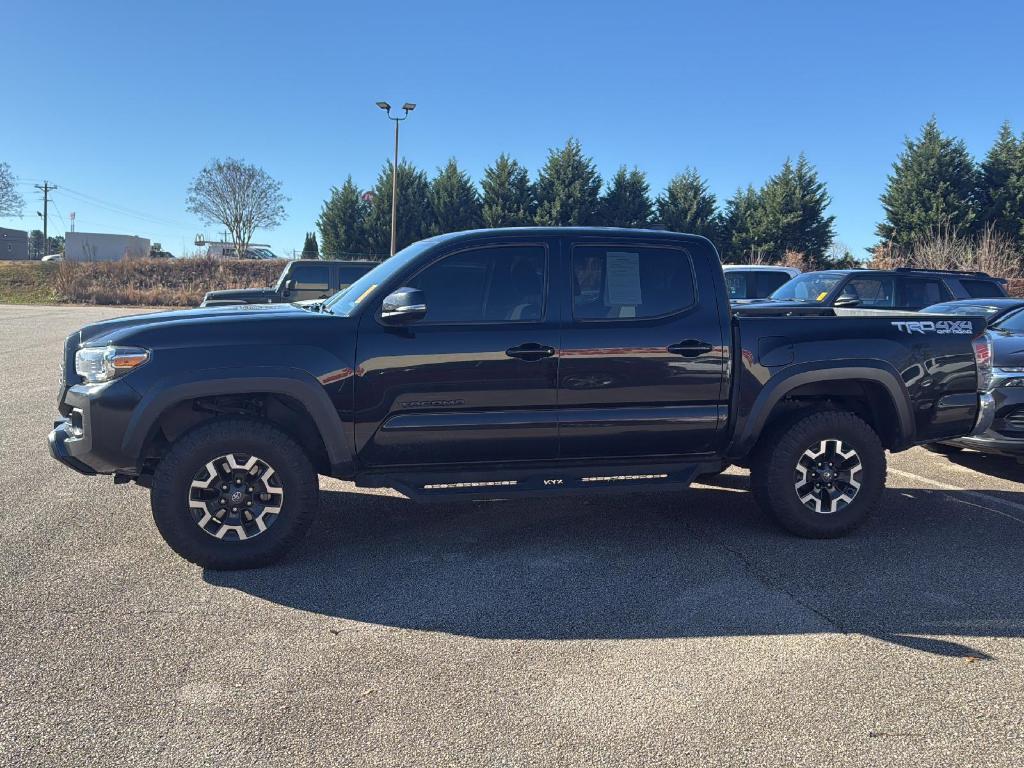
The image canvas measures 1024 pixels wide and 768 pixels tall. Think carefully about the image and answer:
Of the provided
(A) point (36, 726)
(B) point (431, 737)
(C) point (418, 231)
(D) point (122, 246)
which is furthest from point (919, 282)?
(D) point (122, 246)

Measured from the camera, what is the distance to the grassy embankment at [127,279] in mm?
38000

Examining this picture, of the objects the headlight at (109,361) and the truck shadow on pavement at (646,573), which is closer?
the truck shadow on pavement at (646,573)

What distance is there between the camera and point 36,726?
283cm

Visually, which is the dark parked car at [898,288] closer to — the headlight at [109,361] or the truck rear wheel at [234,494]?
the truck rear wheel at [234,494]

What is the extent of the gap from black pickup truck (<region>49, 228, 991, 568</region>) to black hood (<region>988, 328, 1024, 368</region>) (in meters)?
1.63

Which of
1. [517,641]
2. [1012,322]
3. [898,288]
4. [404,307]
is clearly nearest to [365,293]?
[404,307]

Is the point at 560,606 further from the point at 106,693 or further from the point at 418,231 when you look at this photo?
the point at 418,231

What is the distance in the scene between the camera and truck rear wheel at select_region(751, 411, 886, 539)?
4.91 metres

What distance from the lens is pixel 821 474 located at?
4.99 metres

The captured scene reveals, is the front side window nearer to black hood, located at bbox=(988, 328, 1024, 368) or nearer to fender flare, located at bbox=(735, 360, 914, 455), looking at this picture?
fender flare, located at bbox=(735, 360, 914, 455)

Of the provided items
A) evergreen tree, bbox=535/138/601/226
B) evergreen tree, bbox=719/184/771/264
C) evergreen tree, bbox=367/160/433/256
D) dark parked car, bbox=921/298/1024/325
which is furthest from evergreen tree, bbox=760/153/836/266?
dark parked car, bbox=921/298/1024/325

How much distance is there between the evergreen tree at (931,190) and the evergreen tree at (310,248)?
32.4m

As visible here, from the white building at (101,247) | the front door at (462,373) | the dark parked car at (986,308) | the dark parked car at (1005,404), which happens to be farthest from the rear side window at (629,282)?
the white building at (101,247)

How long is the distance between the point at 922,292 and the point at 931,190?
1193 inches
